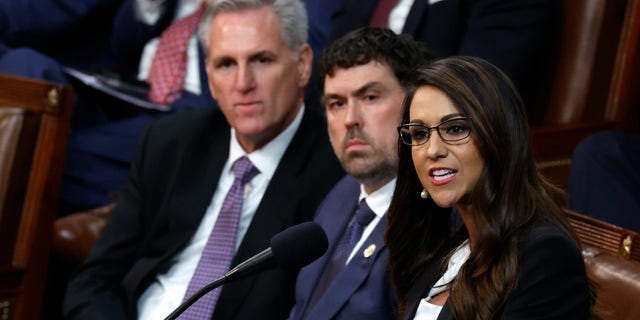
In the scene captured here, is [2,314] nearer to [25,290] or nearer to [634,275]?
[25,290]

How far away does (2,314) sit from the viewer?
7.55 ft

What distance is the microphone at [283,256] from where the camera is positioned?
1.30 m

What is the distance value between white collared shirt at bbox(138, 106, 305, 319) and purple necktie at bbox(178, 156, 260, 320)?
0.06 ft

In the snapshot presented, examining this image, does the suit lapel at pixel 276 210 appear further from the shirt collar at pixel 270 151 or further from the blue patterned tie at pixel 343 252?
the blue patterned tie at pixel 343 252

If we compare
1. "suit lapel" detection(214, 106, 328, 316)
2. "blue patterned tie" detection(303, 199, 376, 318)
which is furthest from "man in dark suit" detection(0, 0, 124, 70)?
"blue patterned tie" detection(303, 199, 376, 318)

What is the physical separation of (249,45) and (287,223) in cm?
38

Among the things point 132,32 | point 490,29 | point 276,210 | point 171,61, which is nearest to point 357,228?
point 276,210

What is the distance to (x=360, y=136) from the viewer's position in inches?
70.6

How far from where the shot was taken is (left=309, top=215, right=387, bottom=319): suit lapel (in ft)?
5.34

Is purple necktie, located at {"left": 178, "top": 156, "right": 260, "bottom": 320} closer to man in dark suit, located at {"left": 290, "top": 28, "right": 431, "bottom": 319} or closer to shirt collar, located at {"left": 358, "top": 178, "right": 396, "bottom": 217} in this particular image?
man in dark suit, located at {"left": 290, "top": 28, "right": 431, "bottom": 319}

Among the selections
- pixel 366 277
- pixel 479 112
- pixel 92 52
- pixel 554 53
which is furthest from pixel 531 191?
pixel 92 52

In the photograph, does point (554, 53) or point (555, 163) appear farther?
point (554, 53)

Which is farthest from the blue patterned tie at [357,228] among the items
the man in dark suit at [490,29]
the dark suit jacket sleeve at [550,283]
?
the man in dark suit at [490,29]

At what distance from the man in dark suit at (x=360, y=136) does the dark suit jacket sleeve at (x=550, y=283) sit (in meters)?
0.45
